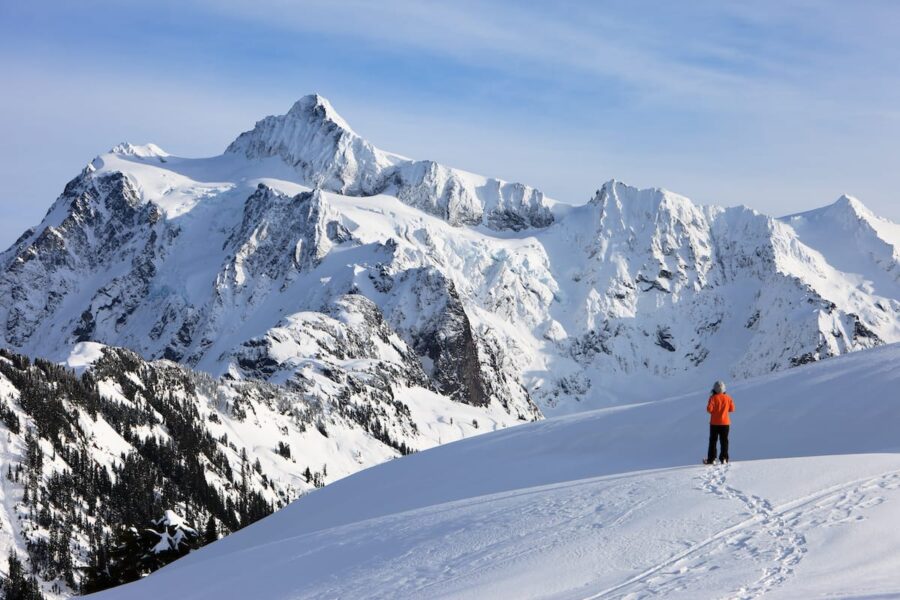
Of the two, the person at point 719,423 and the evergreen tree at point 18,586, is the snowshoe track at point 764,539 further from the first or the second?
the evergreen tree at point 18,586

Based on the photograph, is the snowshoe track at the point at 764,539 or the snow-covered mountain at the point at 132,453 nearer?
the snowshoe track at the point at 764,539

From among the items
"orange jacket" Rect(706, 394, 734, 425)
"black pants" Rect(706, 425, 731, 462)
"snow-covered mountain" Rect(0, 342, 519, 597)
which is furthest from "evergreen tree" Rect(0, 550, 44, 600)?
"orange jacket" Rect(706, 394, 734, 425)

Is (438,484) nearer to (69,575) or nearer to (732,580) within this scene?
(732,580)

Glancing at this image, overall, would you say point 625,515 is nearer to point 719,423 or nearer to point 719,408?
point 719,423

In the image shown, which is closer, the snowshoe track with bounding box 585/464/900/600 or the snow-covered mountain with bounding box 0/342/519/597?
the snowshoe track with bounding box 585/464/900/600

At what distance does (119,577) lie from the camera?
4941cm

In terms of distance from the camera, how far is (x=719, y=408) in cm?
2539

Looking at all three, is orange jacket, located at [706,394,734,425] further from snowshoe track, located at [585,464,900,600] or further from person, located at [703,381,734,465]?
snowshoe track, located at [585,464,900,600]

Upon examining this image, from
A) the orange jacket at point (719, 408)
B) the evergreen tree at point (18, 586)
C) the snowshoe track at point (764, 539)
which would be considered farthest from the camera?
the evergreen tree at point (18, 586)

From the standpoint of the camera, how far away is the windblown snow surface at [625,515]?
17.3m

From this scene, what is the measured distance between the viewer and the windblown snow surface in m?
17.3

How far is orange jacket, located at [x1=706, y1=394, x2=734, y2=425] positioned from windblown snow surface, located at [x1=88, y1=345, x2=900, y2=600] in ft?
4.20

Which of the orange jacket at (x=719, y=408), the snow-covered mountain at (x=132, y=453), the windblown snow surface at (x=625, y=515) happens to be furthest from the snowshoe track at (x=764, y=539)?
the snow-covered mountain at (x=132, y=453)

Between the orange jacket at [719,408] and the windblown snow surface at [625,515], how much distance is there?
4.20ft
